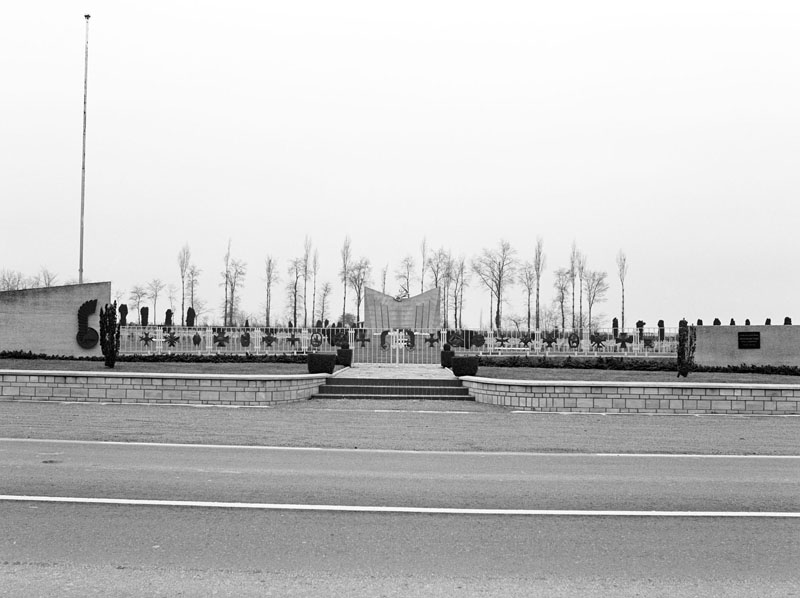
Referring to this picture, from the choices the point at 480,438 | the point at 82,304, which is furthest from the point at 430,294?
the point at 480,438

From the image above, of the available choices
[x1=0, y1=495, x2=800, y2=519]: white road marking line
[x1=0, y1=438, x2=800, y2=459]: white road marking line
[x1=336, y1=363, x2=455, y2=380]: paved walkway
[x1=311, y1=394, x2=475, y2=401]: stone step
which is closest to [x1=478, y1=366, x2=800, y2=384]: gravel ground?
[x1=336, y1=363, x2=455, y2=380]: paved walkway

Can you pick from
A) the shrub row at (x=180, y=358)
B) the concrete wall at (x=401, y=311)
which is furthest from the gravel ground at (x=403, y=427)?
the concrete wall at (x=401, y=311)

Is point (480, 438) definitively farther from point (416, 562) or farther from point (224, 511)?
point (416, 562)

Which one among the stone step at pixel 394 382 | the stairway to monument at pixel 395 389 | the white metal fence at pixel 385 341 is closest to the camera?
the stairway to monument at pixel 395 389

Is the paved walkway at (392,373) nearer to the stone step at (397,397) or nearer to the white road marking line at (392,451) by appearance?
the stone step at (397,397)

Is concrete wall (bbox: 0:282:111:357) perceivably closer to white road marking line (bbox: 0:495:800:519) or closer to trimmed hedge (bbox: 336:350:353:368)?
trimmed hedge (bbox: 336:350:353:368)

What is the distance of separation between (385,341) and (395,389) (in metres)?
11.1

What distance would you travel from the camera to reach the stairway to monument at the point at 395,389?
18391 millimetres

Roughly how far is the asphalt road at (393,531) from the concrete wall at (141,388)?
7445 mm

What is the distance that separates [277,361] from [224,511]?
22521 millimetres

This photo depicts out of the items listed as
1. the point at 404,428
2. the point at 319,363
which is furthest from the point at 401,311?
the point at 404,428

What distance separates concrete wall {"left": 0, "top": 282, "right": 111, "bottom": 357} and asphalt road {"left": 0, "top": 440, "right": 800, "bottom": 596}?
68.5 feet

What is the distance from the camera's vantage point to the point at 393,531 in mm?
5555

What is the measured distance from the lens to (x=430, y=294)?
3372 centimetres
